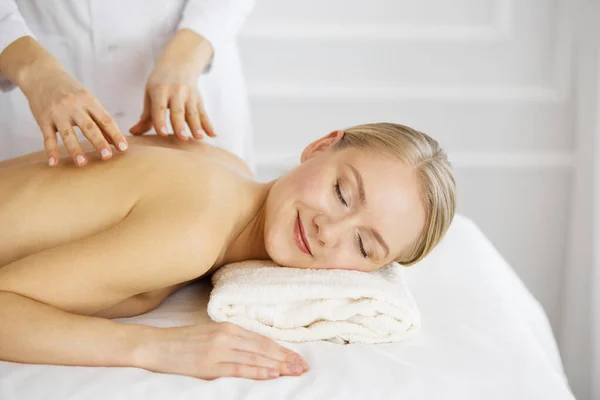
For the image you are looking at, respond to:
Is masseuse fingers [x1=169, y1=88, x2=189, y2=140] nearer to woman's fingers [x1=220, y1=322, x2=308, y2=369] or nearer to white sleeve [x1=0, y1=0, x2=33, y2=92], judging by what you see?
white sleeve [x1=0, y1=0, x2=33, y2=92]

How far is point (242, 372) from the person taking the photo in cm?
117

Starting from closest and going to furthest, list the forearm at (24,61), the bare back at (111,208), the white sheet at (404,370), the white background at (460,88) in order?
the white sheet at (404,370), the bare back at (111,208), the forearm at (24,61), the white background at (460,88)

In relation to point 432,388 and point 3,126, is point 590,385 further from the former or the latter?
point 3,126

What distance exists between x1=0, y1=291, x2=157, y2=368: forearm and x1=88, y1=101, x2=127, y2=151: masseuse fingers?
0.38 metres

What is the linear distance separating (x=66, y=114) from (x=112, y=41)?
0.58 metres

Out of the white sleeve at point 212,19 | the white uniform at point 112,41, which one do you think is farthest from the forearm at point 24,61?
the white sleeve at point 212,19

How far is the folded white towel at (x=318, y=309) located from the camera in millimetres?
1321

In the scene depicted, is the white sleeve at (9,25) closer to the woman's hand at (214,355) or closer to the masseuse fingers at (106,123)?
the masseuse fingers at (106,123)

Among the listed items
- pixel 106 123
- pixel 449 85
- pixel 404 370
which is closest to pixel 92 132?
pixel 106 123

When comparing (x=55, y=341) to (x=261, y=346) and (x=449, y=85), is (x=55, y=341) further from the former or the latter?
(x=449, y=85)

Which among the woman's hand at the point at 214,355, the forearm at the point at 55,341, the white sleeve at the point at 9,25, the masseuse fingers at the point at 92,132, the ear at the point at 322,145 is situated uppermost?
the white sleeve at the point at 9,25

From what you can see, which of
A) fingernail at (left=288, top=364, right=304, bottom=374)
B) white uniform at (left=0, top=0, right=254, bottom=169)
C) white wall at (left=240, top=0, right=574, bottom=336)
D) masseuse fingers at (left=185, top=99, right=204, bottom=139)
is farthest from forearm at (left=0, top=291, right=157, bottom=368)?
white wall at (left=240, top=0, right=574, bottom=336)

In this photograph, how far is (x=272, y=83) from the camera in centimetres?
266

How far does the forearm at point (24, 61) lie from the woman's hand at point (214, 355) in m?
0.65
